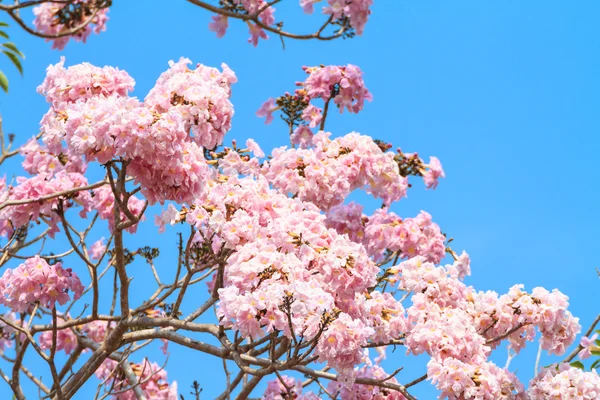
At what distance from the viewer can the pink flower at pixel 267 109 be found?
7328mm

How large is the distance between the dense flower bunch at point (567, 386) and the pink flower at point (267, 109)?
3.35 metres

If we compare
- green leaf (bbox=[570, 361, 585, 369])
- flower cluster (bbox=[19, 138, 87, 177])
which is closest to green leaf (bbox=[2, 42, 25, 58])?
flower cluster (bbox=[19, 138, 87, 177])

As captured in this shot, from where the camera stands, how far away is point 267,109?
24.1ft

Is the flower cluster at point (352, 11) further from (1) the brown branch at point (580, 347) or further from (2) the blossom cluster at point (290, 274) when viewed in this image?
(1) the brown branch at point (580, 347)

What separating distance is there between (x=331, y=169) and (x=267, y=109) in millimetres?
1409

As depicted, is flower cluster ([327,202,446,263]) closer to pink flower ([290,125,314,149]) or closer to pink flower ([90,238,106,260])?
pink flower ([290,125,314,149])

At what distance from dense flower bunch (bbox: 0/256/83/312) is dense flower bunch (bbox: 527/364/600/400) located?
3.25 meters

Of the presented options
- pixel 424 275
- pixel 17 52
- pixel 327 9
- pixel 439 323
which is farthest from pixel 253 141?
pixel 17 52

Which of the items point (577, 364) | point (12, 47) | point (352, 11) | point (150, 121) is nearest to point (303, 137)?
point (352, 11)

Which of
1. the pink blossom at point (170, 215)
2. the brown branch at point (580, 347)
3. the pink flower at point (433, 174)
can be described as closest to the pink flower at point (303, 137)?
the pink flower at point (433, 174)

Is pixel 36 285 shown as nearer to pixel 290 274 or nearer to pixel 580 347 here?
pixel 290 274

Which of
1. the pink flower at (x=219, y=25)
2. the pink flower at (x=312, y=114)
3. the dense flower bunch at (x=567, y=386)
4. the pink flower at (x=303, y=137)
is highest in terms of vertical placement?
the pink flower at (x=312, y=114)

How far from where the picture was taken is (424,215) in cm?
699

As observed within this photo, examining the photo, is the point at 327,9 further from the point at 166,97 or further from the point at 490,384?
the point at 490,384
